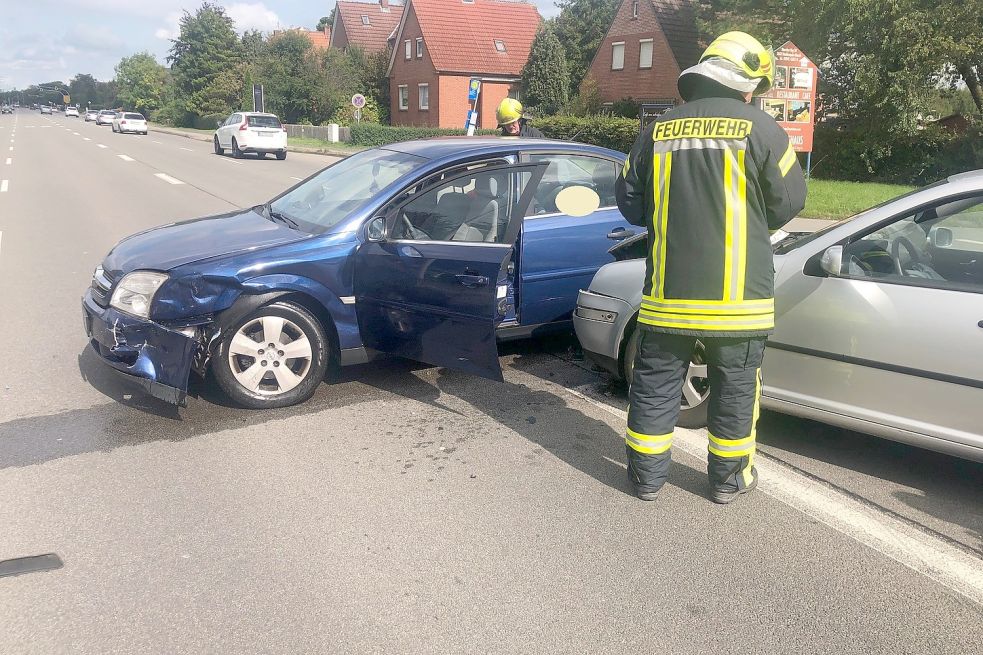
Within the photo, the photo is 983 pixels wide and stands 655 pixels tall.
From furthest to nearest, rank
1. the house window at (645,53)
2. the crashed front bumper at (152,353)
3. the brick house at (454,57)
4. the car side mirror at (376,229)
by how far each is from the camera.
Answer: the brick house at (454,57) < the house window at (645,53) < the car side mirror at (376,229) < the crashed front bumper at (152,353)

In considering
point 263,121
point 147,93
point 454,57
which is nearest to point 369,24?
point 454,57

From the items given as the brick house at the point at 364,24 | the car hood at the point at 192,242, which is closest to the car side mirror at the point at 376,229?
the car hood at the point at 192,242

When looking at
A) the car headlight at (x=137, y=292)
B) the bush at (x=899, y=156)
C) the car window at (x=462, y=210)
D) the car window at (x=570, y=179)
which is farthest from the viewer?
the bush at (x=899, y=156)

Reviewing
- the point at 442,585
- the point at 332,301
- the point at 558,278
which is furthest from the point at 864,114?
the point at 442,585

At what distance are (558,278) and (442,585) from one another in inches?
115

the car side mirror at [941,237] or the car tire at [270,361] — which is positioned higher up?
the car side mirror at [941,237]

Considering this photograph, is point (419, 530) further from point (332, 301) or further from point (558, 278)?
point (558, 278)

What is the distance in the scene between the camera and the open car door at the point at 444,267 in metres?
4.47

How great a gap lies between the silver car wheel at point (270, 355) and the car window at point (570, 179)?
1.80 metres

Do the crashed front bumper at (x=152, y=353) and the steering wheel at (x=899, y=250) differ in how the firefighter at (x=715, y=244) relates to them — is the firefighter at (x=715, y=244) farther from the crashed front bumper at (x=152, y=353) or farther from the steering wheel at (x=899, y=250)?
the crashed front bumper at (x=152, y=353)

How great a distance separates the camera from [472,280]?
14.6 feet

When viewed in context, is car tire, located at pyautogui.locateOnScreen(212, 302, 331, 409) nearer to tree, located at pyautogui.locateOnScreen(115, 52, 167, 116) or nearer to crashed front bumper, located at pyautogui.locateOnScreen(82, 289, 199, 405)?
crashed front bumper, located at pyautogui.locateOnScreen(82, 289, 199, 405)

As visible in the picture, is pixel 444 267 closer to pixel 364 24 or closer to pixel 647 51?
pixel 647 51

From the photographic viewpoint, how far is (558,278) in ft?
18.4
